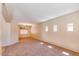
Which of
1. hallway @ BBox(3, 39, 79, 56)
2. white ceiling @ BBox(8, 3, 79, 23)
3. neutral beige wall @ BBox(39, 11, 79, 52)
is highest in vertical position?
white ceiling @ BBox(8, 3, 79, 23)

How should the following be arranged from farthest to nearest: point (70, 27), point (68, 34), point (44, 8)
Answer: point (68, 34) → point (70, 27) → point (44, 8)

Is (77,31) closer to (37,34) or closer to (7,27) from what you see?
(7,27)

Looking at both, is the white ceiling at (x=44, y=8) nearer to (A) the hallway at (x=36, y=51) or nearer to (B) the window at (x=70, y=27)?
(B) the window at (x=70, y=27)

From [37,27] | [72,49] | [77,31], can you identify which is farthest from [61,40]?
[37,27]

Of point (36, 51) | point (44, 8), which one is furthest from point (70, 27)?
point (36, 51)

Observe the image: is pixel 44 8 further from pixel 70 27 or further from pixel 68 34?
pixel 68 34

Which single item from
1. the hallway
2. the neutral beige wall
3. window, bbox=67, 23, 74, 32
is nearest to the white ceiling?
the neutral beige wall

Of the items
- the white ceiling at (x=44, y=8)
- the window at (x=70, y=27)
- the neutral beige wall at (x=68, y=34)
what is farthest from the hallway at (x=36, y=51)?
the white ceiling at (x=44, y=8)

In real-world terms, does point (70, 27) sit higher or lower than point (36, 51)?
higher

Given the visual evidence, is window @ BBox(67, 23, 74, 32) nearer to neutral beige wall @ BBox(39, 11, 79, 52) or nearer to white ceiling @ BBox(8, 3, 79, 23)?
neutral beige wall @ BBox(39, 11, 79, 52)

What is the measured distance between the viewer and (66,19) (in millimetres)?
4633

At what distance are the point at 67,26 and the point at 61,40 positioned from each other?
99cm

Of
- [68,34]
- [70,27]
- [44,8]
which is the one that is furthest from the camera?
[68,34]

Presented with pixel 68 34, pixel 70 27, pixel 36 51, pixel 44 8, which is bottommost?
pixel 36 51
